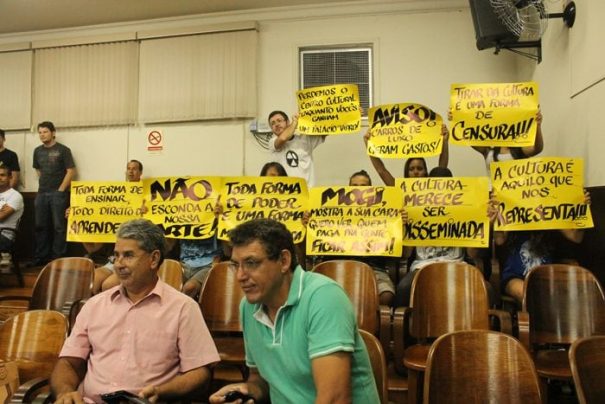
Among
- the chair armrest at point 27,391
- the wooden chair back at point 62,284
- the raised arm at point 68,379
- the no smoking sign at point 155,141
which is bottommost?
the chair armrest at point 27,391

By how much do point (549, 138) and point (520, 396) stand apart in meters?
3.08

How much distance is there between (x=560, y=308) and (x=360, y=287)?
1.10 metres

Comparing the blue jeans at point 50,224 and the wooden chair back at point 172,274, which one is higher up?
the blue jeans at point 50,224

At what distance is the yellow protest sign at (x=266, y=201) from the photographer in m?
3.27

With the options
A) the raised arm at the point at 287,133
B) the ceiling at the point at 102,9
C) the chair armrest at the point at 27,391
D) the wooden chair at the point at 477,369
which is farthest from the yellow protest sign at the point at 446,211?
the ceiling at the point at 102,9

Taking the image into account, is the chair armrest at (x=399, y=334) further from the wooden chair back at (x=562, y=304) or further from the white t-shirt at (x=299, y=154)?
the white t-shirt at (x=299, y=154)

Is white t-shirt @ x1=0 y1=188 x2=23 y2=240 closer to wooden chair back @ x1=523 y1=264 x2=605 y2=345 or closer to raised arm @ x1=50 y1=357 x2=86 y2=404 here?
raised arm @ x1=50 y1=357 x2=86 y2=404

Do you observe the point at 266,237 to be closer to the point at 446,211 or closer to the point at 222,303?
the point at 222,303

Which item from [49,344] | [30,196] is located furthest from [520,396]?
[30,196]

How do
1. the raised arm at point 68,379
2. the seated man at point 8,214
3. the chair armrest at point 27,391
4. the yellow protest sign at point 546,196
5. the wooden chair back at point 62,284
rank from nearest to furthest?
1. the raised arm at point 68,379
2. the chair armrest at point 27,391
3. the yellow protest sign at point 546,196
4. the wooden chair back at point 62,284
5. the seated man at point 8,214

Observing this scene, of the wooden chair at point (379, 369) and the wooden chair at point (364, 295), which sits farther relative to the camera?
the wooden chair at point (364, 295)

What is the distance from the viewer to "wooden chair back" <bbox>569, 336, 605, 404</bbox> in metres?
1.47

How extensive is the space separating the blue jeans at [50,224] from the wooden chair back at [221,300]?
3246 millimetres

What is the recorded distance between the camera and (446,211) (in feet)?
10.1
